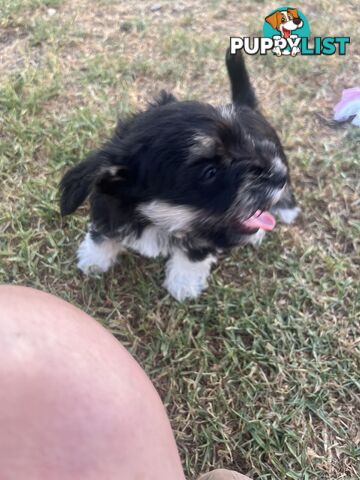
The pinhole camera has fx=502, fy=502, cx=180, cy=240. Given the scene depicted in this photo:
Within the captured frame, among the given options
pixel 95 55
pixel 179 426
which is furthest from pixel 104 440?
pixel 95 55

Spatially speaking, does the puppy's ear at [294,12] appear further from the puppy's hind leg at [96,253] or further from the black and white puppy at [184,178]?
the puppy's hind leg at [96,253]

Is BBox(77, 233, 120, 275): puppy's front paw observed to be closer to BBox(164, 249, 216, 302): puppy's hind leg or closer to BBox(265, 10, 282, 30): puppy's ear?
BBox(164, 249, 216, 302): puppy's hind leg

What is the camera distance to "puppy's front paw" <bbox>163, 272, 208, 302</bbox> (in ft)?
8.12

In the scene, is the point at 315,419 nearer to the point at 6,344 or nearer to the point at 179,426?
the point at 179,426

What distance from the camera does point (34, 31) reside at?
3463mm

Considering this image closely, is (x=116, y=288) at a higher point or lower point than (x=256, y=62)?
lower

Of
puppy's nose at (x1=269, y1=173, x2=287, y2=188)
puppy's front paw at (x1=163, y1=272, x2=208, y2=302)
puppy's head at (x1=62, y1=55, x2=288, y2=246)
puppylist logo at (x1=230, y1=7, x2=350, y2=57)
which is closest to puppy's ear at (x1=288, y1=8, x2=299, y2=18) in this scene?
puppylist logo at (x1=230, y1=7, x2=350, y2=57)

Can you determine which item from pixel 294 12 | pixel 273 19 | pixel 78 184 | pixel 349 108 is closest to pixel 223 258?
pixel 78 184

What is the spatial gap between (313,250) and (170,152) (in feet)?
4.04

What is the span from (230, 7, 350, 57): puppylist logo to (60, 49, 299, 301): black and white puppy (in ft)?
4.93

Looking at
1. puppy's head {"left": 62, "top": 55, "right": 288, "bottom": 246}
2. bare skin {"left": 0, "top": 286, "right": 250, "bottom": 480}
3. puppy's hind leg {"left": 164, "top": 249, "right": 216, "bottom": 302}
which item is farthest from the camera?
puppy's hind leg {"left": 164, "top": 249, "right": 216, "bottom": 302}

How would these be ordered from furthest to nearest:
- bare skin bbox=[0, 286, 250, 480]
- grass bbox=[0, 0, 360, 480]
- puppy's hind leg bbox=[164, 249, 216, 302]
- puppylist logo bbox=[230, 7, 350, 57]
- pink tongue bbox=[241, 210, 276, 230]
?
puppylist logo bbox=[230, 7, 350, 57]
puppy's hind leg bbox=[164, 249, 216, 302]
grass bbox=[0, 0, 360, 480]
pink tongue bbox=[241, 210, 276, 230]
bare skin bbox=[0, 286, 250, 480]

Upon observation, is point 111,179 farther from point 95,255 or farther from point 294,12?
point 294,12

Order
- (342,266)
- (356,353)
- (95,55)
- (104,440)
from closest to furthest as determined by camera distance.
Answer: (104,440) → (356,353) → (342,266) → (95,55)
